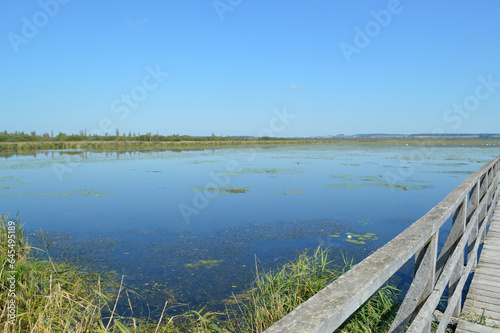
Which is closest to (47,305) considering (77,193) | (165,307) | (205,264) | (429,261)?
(165,307)

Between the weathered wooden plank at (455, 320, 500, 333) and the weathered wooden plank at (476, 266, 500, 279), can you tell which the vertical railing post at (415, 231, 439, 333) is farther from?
the weathered wooden plank at (476, 266, 500, 279)

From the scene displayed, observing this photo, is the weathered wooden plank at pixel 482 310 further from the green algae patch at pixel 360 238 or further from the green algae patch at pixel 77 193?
the green algae patch at pixel 77 193

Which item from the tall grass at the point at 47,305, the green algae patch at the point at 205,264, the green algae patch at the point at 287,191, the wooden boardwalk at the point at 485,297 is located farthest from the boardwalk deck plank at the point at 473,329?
the green algae patch at the point at 287,191

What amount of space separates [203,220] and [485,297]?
21.9 feet

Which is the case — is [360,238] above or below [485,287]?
below

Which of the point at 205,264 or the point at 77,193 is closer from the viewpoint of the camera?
the point at 205,264

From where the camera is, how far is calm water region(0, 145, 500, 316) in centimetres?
549

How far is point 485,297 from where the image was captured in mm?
3012

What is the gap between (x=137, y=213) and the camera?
9617 millimetres

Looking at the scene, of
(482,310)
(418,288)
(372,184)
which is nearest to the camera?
(418,288)

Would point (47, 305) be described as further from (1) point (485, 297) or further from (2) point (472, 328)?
(1) point (485, 297)

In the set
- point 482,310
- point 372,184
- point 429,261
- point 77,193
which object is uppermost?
point 429,261

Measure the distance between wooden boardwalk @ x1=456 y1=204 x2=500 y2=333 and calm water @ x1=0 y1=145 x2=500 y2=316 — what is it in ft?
7.96

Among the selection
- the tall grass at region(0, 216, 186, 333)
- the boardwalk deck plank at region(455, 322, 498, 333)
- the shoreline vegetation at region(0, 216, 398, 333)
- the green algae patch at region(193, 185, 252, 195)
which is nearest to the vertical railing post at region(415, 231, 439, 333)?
the boardwalk deck plank at region(455, 322, 498, 333)
